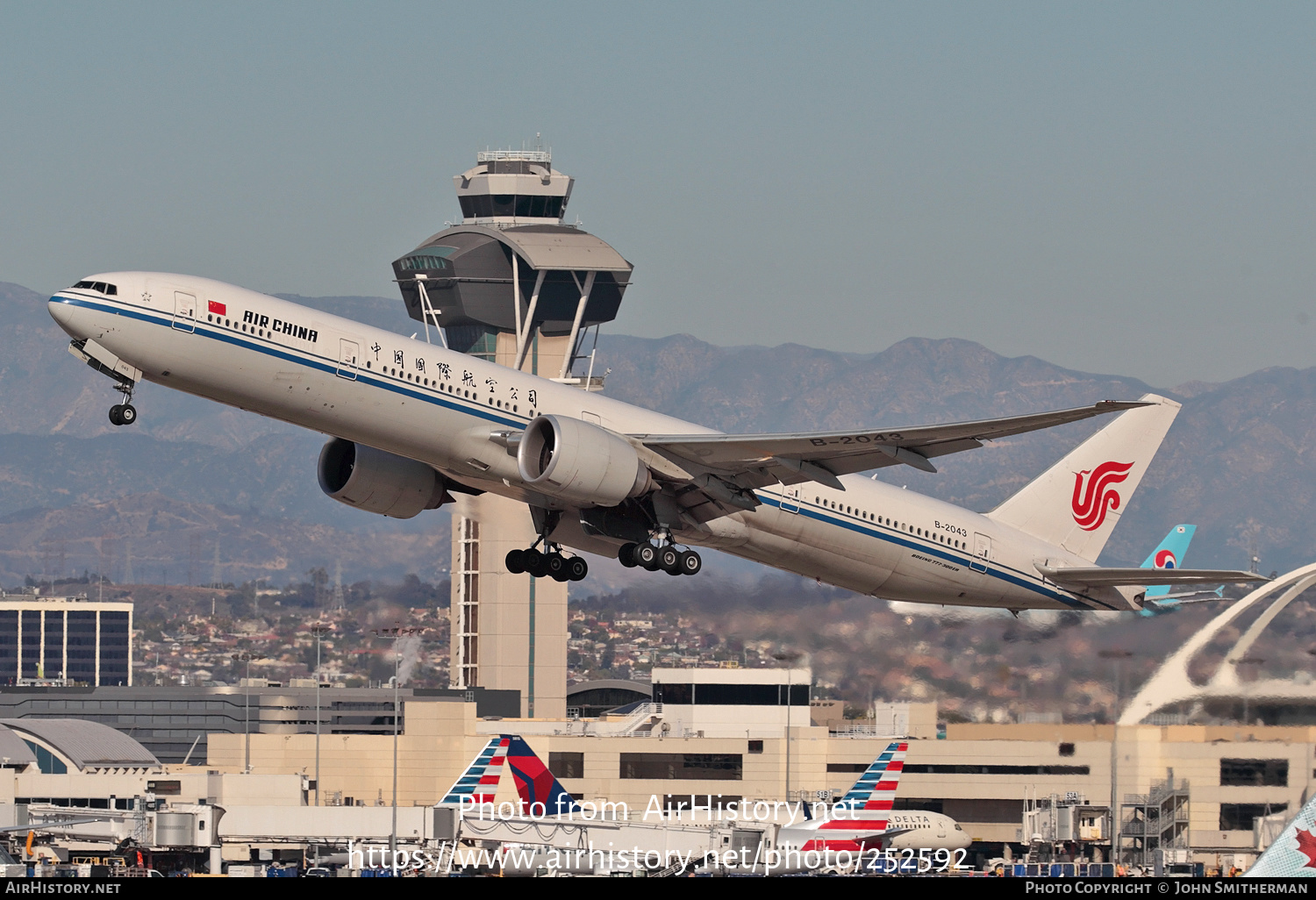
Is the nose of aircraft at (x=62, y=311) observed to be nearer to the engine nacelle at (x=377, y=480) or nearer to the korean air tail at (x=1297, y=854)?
the engine nacelle at (x=377, y=480)

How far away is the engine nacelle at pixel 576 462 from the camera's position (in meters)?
34.6

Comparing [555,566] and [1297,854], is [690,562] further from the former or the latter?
[1297,854]

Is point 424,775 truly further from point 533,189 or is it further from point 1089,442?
point 533,189

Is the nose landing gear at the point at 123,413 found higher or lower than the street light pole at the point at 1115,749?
higher

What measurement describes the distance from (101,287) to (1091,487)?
22.3m

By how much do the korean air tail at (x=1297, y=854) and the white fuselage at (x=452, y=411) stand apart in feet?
48.0

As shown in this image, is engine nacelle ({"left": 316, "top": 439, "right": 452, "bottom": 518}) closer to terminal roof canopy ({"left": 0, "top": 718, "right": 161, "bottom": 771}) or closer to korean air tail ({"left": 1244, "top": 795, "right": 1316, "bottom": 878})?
korean air tail ({"left": 1244, "top": 795, "right": 1316, "bottom": 878})

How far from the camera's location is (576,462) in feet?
114

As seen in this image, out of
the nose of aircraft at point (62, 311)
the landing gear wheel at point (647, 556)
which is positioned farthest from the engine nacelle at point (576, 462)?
the nose of aircraft at point (62, 311)

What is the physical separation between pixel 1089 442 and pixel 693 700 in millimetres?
39563

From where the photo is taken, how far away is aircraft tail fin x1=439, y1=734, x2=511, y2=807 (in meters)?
50.0

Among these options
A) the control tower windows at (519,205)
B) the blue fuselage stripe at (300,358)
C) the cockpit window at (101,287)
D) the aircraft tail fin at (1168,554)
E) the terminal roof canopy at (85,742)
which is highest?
the control tower windows at (519,205)

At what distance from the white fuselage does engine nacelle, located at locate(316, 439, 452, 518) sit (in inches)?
42.1

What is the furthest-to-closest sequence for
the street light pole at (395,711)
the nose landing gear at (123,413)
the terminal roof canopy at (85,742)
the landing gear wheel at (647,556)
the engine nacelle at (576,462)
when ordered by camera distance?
the terminal roof canopy at (85,742)
the street light pole at (395,711)
the landing gear wheel at (647,556)
the engine nacelle at (576,462)
the nose landing gear at (123,413)
